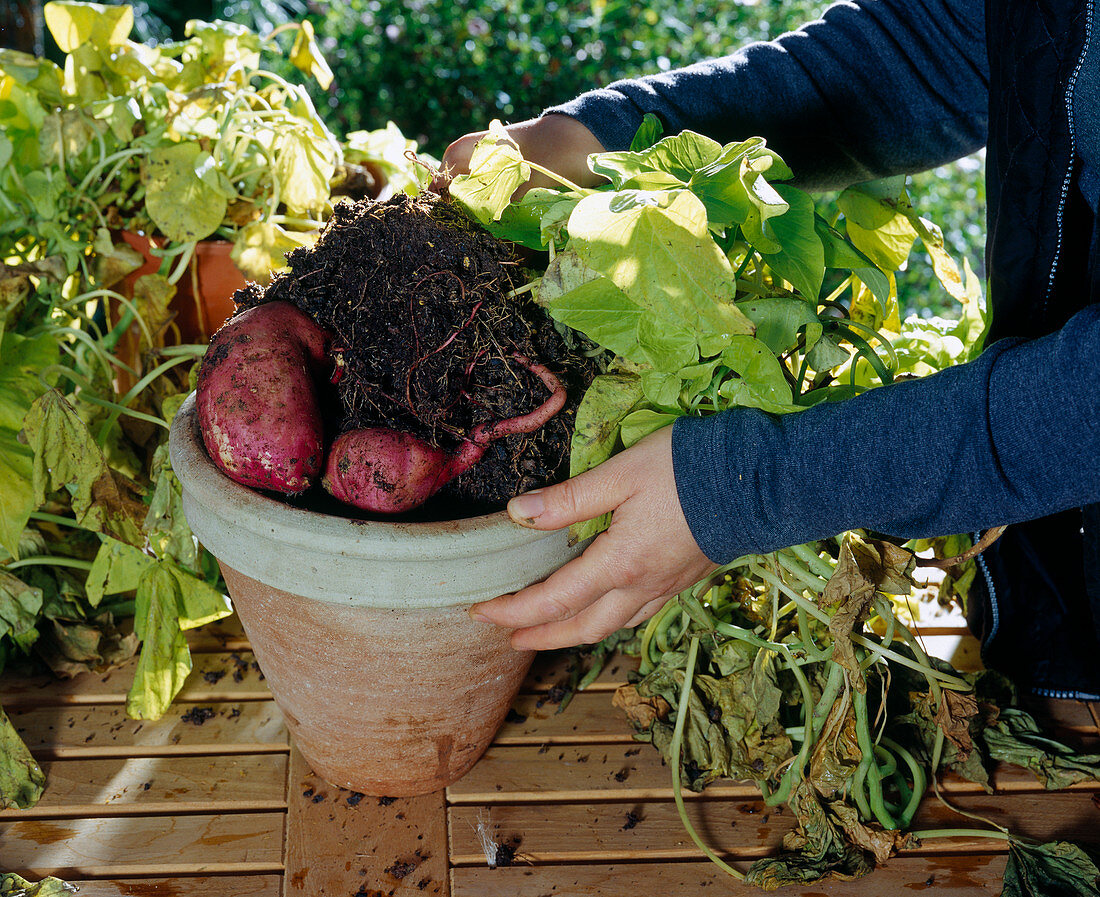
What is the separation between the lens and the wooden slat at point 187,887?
1056mm

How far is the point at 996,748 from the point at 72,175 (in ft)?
6.01

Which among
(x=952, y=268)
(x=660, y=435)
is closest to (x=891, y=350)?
(x=952, y=268)

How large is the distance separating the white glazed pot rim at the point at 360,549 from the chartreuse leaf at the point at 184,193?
2.11 feet

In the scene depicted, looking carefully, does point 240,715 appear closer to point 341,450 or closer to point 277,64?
point 341,450

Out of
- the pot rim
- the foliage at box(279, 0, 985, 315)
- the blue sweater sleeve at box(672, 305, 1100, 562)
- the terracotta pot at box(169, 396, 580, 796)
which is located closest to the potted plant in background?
the terracotta pot at box(169, 396, 580, 796)

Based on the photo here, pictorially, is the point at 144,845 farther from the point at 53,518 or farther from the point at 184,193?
the point at 184,193

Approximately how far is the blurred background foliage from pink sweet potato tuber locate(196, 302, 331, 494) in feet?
8.22

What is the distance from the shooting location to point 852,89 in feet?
4.73

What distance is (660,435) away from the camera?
0.97 meters

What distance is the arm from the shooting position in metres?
0.83

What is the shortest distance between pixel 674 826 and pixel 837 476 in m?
0.58

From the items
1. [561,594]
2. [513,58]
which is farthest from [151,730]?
[513,58]

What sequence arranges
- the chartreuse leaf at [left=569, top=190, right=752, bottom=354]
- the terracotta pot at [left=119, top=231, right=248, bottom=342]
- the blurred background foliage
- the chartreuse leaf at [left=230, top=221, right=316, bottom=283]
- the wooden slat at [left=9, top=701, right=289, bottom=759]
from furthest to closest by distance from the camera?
the blurred background foliage < the terracotta pot at [left=119, top=231, right=248, bottom=342] < the chartreuse leaf at [left=230, top=221, right=316, bottom=283] < the wooden slat at [left=9, top=701, right=289, bottom=759] < the chartreuse leaf at [left=569, top=190, right=752, bottom=354]

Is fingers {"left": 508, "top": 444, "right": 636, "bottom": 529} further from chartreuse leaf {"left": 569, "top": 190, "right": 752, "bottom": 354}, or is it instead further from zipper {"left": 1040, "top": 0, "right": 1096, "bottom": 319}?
zipper {"left": 1040, "top": 0, "right": 1096, "bottom": 319}
